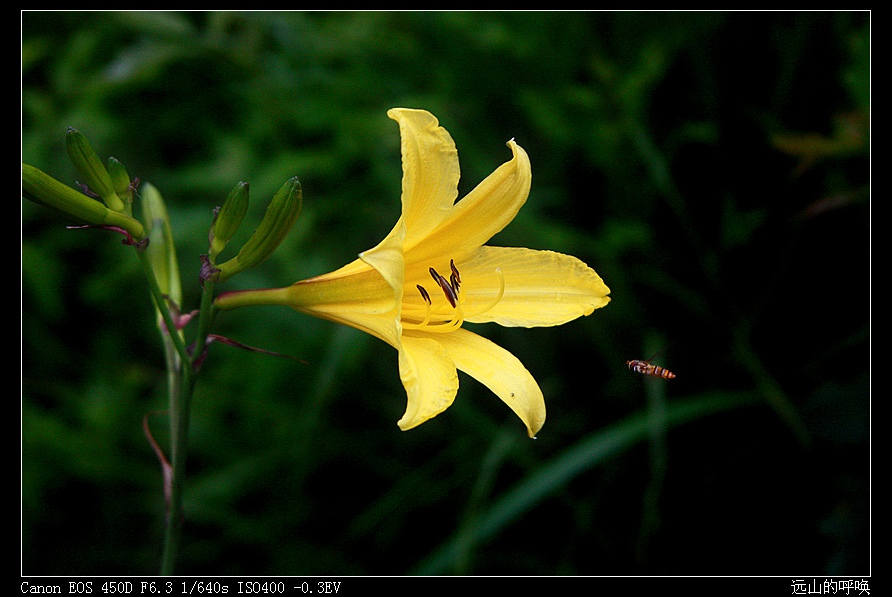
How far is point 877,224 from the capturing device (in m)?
1.95

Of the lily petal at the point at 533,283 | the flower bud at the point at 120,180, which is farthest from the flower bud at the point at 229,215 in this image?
the lily petal at the point at 533,283

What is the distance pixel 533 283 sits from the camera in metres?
1.19

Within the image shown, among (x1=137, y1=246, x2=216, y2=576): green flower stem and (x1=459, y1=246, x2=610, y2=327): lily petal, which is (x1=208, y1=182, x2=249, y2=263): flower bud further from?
(x1=459, y1=246, x2=610, y2=327): lily petal

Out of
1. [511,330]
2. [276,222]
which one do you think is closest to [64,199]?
[276,222]

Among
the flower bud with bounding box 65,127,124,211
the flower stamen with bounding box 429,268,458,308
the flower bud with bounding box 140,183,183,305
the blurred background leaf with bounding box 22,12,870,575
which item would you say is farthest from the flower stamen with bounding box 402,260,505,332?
the blurred background leaf with bounding box 22,12,870,575

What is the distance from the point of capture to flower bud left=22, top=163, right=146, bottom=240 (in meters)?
0.93

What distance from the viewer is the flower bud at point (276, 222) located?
96 cm

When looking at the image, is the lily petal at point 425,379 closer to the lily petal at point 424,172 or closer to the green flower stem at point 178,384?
the lily petal at point 424,172

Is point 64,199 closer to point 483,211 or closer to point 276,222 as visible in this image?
point 276,222

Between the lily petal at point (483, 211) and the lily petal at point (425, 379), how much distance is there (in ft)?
0.56

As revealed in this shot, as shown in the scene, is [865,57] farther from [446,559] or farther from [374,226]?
[446,559]

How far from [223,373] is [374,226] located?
26.5 inches

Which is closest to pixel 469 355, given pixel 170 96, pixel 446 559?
pixel 446 559

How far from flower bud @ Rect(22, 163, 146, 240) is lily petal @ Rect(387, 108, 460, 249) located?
439mm
